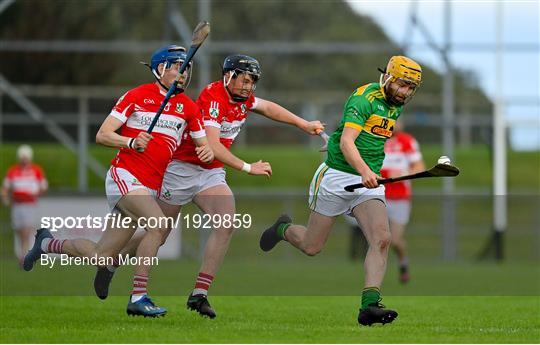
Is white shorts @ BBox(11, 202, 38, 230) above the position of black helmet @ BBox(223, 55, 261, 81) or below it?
above

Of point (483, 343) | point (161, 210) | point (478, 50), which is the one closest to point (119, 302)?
point (161, 210)

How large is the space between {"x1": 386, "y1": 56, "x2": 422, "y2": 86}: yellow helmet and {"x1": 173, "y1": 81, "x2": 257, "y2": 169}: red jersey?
144 cm

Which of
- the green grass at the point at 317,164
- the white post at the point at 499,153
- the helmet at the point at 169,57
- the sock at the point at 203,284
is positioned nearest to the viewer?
the helmet at the point at 169,57

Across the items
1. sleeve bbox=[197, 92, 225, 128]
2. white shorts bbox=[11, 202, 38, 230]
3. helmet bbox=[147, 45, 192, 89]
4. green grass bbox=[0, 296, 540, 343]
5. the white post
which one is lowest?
green grass bbox=[0, 296, 540, 343]

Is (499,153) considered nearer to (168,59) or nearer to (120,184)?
(168,59)

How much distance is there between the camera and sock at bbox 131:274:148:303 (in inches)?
415

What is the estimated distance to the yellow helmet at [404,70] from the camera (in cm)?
1020

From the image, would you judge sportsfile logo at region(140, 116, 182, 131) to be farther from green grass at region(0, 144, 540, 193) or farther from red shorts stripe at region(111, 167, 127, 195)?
green grass at region(0, 144, 540, 193)

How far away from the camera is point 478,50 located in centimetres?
2527

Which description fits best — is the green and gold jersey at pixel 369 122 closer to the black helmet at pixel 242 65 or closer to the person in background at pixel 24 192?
the black helmet at pixel 242 65

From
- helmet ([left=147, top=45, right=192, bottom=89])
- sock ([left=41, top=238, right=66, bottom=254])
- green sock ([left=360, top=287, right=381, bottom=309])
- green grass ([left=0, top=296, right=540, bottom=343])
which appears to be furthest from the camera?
sock ([left=41, top=238, right=66, bottom=254])

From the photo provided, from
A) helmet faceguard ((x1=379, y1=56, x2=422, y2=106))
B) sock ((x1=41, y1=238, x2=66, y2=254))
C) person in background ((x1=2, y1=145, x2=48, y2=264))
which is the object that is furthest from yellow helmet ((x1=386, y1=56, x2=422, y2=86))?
person in background ((x1=2, y1=145, x2=48, y2=264))

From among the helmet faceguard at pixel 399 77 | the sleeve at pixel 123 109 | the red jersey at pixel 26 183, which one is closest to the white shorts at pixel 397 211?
the red jersey at pixel 26 183

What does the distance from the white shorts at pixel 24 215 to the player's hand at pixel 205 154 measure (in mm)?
11253
